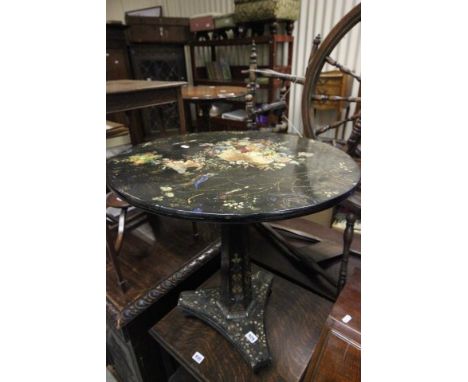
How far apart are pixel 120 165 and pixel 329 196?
69cm

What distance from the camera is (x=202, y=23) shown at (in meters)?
3.15

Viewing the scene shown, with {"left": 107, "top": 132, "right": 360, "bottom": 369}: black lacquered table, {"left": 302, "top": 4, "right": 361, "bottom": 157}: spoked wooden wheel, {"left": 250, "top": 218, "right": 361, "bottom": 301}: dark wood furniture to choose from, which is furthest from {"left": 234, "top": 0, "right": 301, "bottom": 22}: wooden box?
{"left": 250, "top": 218, "right": 361, "bottom": 301}: dark wood furniture

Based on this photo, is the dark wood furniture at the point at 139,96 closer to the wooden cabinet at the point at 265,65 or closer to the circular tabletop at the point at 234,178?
the circular tabletop at the point at 234,178

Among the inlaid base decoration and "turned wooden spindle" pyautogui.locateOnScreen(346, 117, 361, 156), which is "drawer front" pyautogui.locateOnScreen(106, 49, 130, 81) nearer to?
"turned wooden spindle" pyautogui.locateOnScreen(346, 117, 361, 156)

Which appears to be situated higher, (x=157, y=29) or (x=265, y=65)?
(x=157, y=29)

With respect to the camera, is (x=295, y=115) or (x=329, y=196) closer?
(x=329, y=196)

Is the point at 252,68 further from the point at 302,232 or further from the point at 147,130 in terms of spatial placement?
the point at 147,130

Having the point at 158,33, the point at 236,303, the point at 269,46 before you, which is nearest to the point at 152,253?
the point at 236,303

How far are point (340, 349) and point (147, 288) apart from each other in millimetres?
788

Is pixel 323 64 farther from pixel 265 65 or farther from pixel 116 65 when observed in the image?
pixel 116 65

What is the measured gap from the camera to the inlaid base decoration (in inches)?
36.1

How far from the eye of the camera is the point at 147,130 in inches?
139

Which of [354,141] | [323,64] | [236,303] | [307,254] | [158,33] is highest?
[158,33]
